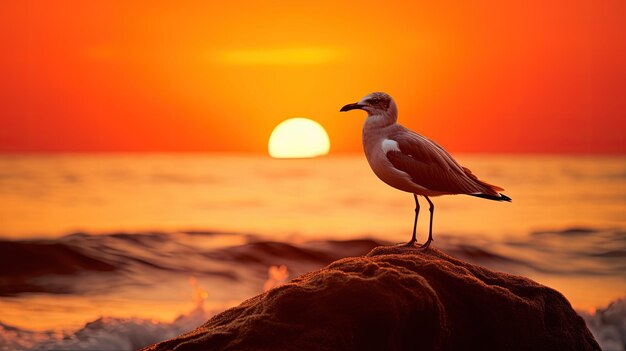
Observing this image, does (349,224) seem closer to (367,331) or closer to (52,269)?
(52,269)

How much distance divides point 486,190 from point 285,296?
249cm

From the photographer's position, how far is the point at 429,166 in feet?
19.5

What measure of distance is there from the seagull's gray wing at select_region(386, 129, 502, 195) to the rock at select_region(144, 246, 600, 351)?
118cm

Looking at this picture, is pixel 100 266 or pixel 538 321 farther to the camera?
pixel 100 266

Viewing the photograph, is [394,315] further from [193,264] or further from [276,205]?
[276,205]

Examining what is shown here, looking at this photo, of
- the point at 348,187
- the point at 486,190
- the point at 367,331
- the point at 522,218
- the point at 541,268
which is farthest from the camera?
the point at 348,187

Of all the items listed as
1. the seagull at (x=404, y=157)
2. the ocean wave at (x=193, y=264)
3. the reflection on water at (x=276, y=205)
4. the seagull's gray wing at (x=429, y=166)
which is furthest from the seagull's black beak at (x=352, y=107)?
the reflection on water at (x=276, y=205)

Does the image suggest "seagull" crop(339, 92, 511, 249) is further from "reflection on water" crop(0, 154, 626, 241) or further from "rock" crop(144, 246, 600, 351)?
"reflection on water" crop(0, 154, 626, 241)

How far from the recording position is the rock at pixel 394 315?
399 cm

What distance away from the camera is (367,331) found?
3986mm

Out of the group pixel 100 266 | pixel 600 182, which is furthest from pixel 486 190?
pixel 600 182

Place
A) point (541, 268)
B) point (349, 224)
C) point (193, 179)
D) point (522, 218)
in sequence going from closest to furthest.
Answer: point (541, 268) → point (349, 224) → point (522, 218) → point (193, 179)

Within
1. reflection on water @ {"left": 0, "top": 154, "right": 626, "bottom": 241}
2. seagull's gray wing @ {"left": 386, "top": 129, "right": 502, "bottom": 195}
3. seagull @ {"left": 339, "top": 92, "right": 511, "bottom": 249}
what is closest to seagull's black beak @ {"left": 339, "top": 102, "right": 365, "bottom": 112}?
seagull @ {"left": 339, "top": 92, "right": 511, "bottom": 249}

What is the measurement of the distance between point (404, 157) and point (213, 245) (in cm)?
1545
